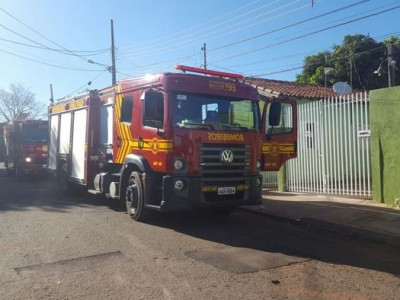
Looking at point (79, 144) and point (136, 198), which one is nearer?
point (136, 198)

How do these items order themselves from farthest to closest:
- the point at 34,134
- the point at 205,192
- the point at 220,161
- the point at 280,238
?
the point at 34,134 < the point at 220,161 < the point at 205,192 < the point at 280,238

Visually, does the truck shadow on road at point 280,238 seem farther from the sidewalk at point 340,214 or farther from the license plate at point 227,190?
the license plate at point 227,190

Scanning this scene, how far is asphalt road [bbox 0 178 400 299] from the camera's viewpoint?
5.11m

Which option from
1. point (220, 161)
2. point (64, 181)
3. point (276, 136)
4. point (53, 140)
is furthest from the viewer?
point (53, 140)

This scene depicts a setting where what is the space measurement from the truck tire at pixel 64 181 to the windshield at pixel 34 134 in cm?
675

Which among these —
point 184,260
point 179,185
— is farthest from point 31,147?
point 184,260

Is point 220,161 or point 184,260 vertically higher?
point 220,161

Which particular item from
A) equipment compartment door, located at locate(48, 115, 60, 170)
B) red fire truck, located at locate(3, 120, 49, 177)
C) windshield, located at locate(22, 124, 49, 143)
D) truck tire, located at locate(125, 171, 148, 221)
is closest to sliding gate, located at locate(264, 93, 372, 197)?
truck tire, located at locate(125, 171, 148, 221)

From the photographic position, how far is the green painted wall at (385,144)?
33.3 ft

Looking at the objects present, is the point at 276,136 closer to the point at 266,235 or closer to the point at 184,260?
the point at 266,235

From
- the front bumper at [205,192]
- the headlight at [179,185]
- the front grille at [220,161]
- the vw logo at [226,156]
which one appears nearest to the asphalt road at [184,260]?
the front bumper at [205,192]

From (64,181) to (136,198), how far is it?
5.39 metres

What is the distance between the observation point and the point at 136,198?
9.18 m

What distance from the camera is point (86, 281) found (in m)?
5.41
